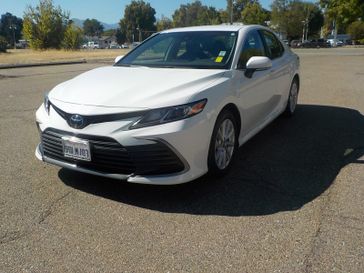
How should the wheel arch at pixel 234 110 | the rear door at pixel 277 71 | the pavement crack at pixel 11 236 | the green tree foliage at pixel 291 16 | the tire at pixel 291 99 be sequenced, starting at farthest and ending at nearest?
1. the green tree foliage at pixel 291 16
2. the tire at pixel 291 99
3. the rear door at pixel 277 71
4. the wheel arch at pixel 234 110
5. the pavement crack at pixel 11 236

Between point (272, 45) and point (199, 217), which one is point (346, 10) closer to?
point (272, 45)

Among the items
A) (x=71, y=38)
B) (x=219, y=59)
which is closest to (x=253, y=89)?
(x=219, y=59)

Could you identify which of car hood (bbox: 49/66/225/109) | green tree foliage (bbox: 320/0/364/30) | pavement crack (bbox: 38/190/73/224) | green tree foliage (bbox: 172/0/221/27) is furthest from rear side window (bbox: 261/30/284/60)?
green tree foliage (bbox: 172/0/221/27)

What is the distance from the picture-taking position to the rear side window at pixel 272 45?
5.56m

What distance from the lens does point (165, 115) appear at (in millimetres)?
3352

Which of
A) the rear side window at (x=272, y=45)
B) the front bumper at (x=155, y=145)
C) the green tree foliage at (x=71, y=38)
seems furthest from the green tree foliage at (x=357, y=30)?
the front bumper at (x=155, y=145)

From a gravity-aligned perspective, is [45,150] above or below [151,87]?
below

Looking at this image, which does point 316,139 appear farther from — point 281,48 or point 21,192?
point 21,192

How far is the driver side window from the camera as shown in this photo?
452 cm

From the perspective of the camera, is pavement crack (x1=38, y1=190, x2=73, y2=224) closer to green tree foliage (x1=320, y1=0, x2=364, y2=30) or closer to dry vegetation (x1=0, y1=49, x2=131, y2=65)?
dry vegetation (x1=0, y1=49, x2=131, y2=65)

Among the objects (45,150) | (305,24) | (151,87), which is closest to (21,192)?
(45,150)

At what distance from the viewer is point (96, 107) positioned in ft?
11.3

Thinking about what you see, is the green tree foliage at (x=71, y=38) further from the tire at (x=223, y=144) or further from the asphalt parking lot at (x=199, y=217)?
the tire at (x=223, y=144)

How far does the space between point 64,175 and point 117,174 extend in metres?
1.03
